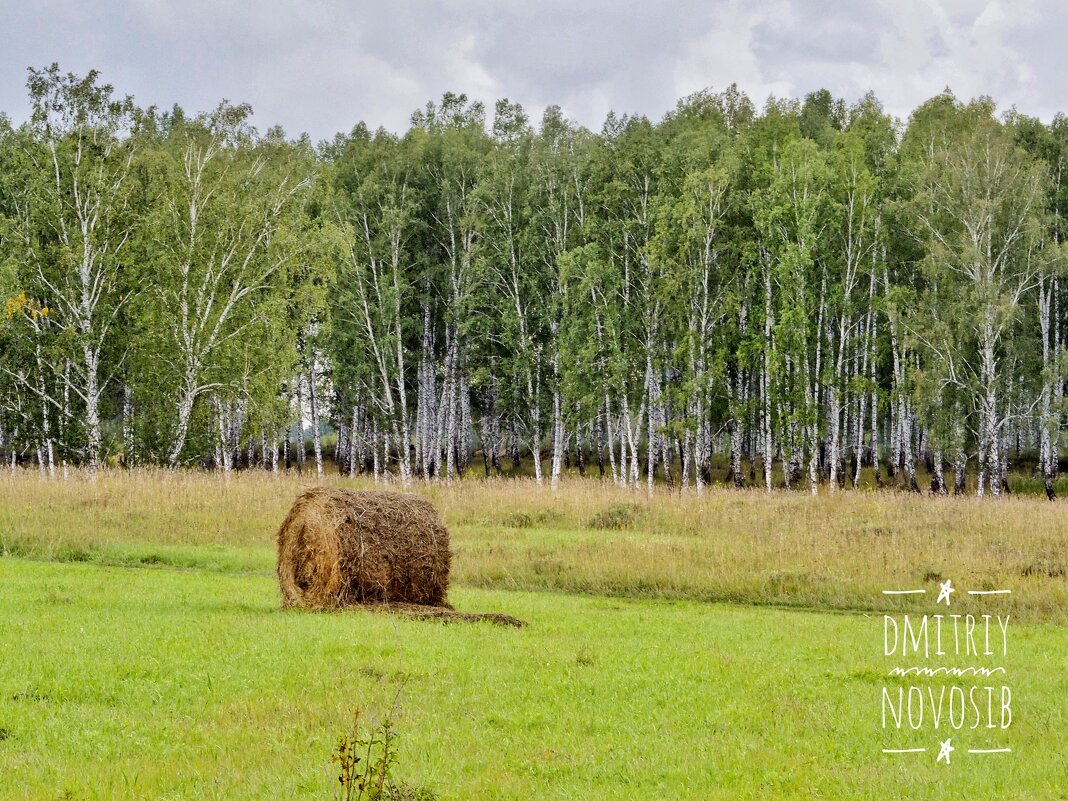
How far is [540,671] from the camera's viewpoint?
12477mm

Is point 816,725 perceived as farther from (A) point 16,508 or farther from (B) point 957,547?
(A) point 16,508

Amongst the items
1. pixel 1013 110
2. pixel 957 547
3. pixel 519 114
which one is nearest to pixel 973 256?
pixel 1013 110

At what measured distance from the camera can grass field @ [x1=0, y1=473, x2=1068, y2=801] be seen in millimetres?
8859

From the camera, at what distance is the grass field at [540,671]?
8.86 m

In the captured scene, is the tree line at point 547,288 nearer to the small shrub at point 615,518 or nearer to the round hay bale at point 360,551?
the small shrub at point 615,518

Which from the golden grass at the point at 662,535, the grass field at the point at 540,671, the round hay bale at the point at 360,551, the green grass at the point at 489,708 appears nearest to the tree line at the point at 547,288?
the golden grass at the point at 662,535

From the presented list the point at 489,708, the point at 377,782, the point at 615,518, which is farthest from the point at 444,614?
the point at 615,518

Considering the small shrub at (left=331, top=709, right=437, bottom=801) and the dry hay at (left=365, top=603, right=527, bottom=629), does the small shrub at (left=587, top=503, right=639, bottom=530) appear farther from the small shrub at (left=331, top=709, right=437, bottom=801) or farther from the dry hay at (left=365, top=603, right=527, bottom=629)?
the small shrub at (left=331, top=709, right=437, bottom=801)

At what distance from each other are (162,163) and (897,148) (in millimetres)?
38620

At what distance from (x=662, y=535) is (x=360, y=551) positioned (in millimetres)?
12963

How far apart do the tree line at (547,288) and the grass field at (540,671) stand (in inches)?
748

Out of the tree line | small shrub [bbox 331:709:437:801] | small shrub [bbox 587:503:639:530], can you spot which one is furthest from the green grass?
the tree line

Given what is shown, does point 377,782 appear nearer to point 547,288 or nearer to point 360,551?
point 360,551

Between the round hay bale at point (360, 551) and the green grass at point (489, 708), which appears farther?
the round hay bale at point (360, 551)
